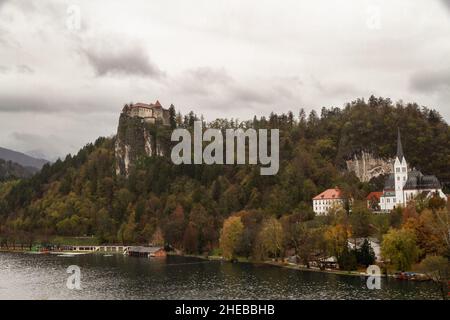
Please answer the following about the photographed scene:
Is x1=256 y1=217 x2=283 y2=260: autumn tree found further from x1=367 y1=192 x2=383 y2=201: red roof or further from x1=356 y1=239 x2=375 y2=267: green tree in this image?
x1=367 y1=192 x2=383 y2=201: red roof

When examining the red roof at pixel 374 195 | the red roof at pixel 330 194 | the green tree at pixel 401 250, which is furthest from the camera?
the red roof at pixel 330 194

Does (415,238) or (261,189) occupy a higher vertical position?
(261,189)

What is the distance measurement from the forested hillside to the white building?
5.20 ft

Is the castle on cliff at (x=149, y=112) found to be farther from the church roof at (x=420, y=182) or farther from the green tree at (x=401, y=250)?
the green tree at (x=401, y=250)

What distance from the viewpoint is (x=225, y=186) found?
112 meters

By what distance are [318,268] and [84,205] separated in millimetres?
77114

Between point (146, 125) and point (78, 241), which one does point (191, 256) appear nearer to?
point (78, 241)

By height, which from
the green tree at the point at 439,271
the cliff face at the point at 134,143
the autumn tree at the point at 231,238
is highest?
the cliff face at the point at 134,143

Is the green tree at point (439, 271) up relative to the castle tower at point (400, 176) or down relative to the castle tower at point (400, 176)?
down

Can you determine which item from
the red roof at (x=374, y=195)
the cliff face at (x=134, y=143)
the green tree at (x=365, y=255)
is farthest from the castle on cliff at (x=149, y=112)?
the green tree at (x=365, y=255)

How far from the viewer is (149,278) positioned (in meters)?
58.7

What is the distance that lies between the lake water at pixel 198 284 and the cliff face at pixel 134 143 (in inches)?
2783

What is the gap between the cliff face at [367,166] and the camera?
96500mm
